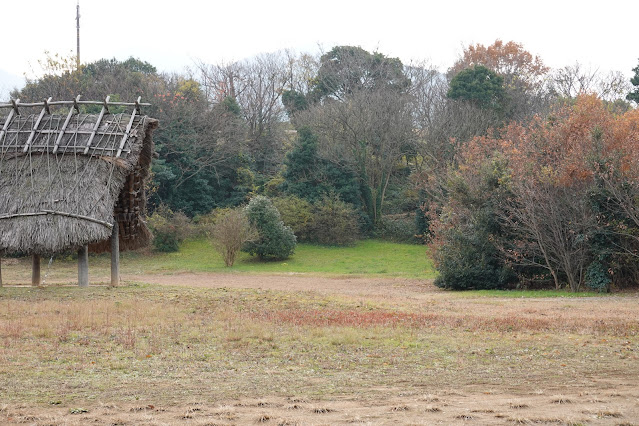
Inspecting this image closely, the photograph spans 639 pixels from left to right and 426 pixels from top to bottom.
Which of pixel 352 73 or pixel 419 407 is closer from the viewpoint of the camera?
pixel 419 407

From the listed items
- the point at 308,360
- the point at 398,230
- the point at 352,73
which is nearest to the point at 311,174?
the point at 398,230

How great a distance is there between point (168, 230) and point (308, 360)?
32.3 metres

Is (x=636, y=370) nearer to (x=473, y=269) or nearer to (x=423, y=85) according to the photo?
(x=473, y=269)

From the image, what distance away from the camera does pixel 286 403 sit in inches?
286

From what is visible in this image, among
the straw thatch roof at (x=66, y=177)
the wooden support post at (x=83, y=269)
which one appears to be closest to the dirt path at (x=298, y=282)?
the wooden support post at (x=83, y=269)

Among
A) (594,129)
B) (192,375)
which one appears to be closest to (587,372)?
Result: (192,375)

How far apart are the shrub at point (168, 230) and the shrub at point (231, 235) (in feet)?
16.7

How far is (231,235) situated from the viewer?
121 ft

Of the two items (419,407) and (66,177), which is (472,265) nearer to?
(66,177)

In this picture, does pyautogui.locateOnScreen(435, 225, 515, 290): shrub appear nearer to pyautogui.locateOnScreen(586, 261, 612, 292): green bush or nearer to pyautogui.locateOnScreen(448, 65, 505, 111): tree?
pyautogui.locateOnScreen(586, 261, 612, 292): green bush

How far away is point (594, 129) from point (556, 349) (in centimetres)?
1451

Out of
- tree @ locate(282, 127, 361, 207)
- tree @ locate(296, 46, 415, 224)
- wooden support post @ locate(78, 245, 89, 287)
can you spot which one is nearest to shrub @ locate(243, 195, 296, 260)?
tree @ locate(282, 127, 361, 207)

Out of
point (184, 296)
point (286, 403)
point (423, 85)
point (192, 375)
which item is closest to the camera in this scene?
point (286, 403)

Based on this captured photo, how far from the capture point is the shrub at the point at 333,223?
43812 mm
